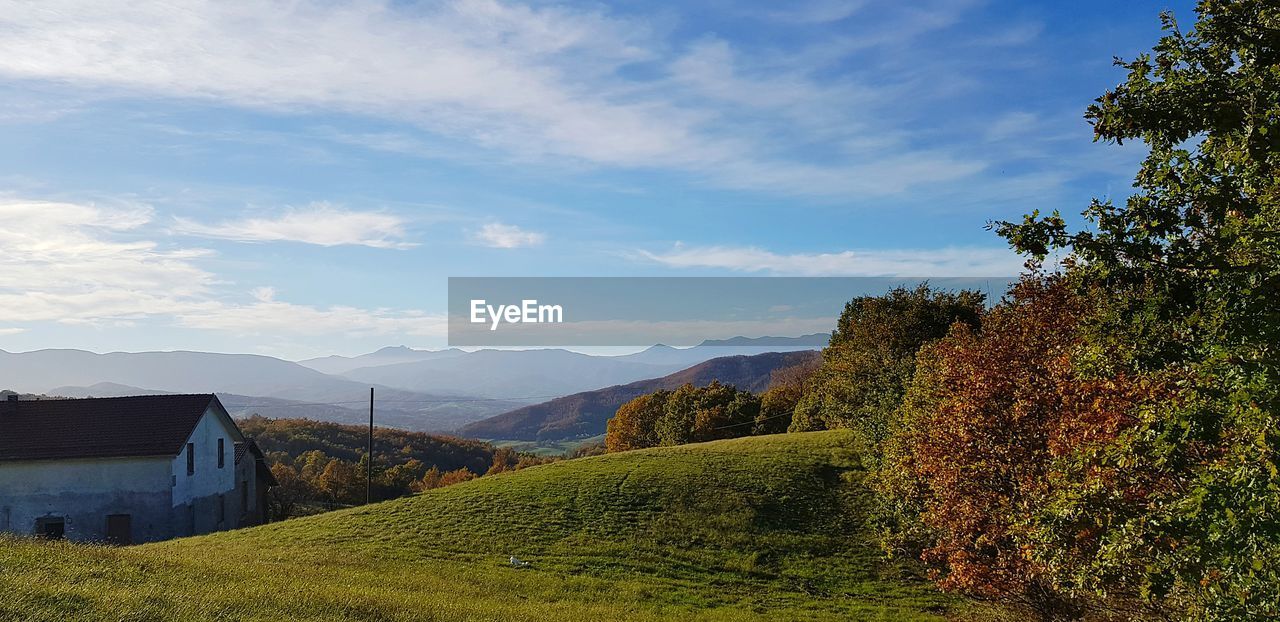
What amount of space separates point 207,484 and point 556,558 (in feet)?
93.3

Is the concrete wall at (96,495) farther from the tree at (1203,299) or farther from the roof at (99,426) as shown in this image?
the tree at (1203,299)

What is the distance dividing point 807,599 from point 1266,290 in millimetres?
21573

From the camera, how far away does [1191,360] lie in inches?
460

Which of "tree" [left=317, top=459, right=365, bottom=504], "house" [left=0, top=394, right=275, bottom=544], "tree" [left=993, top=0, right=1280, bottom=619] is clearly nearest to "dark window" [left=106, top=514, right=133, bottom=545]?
"house" [left=0, top=394, right=275, bottom=544]

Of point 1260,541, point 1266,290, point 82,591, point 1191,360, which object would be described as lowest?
point 82,591

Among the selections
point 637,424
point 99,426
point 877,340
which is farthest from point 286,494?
point 877,340

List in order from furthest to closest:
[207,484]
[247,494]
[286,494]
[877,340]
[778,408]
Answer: [778,408] → [286,494] → [247,494] → [877,340] → [207,484]

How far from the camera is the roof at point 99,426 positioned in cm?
4372

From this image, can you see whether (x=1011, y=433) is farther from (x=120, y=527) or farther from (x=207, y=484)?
(x=207, y=484)

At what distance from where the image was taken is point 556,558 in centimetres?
3269

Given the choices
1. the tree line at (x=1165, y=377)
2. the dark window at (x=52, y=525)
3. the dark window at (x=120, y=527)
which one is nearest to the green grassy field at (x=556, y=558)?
the dark window at (x=120, y=527)

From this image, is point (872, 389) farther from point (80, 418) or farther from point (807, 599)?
point (80, 418)

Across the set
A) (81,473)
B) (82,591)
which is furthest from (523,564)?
(81,473)

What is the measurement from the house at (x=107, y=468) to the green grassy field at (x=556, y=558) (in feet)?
28.1
